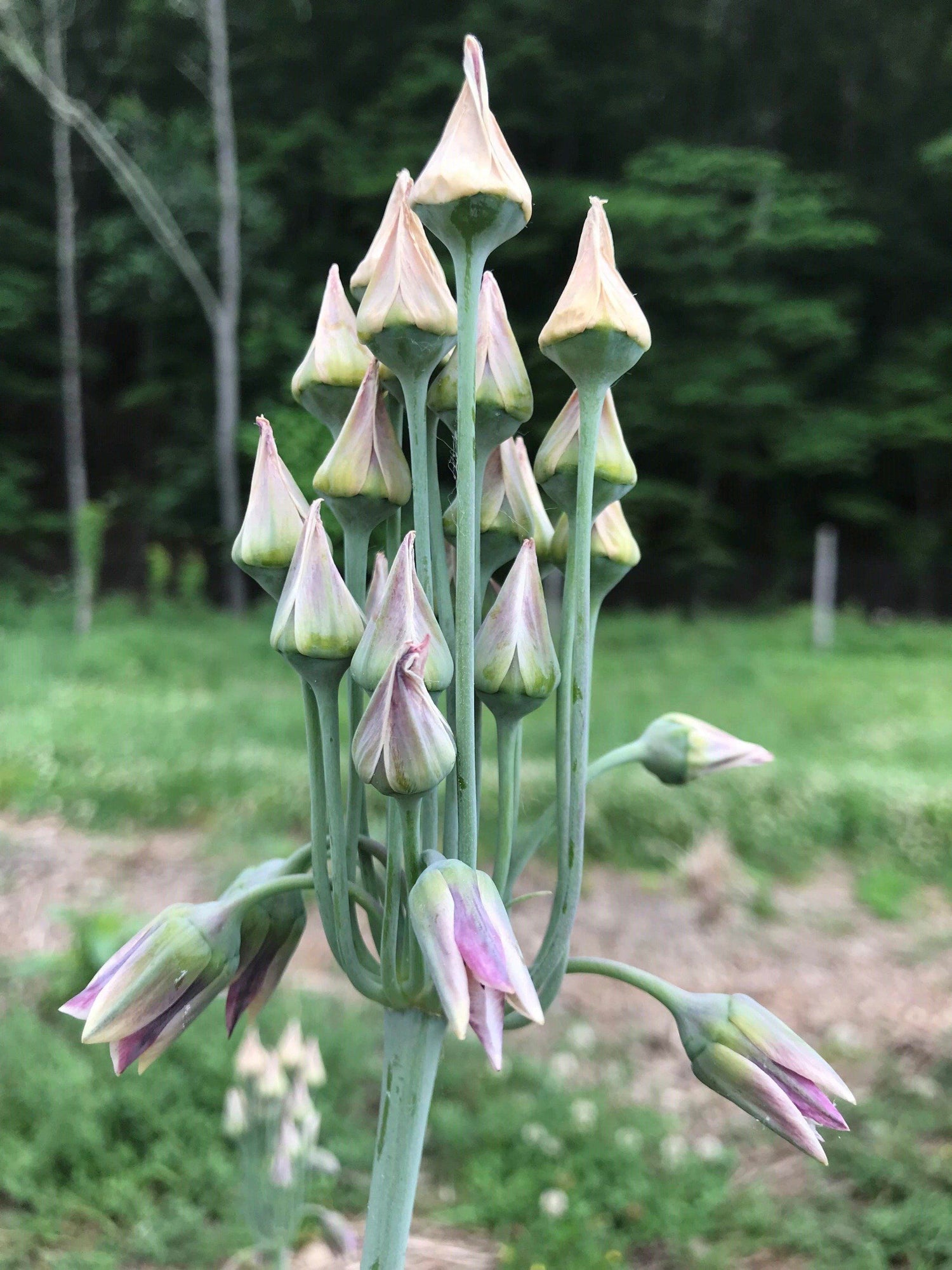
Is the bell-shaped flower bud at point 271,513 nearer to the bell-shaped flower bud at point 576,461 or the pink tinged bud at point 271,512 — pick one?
the pink tinged bud at point 271,512

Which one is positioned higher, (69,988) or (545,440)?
(545,440)

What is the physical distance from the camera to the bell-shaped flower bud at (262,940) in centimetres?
60

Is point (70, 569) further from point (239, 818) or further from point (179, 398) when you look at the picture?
point (239, 818)

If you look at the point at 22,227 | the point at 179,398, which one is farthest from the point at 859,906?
the point at 22,227

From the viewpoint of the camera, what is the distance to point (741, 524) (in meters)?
13.4

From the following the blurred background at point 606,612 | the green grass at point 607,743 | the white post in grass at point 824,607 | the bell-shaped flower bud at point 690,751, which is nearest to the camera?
the bell-shaped flower bud at point 690,751

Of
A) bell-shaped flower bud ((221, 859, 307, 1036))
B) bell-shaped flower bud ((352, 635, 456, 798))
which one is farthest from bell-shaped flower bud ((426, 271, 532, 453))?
bell-shaped flower bud ((221, 859, 307, 1036))

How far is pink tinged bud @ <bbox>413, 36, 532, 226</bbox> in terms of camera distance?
477 mm

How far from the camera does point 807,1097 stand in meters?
0.52

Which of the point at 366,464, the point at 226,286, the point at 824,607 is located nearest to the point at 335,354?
the point at 366,464

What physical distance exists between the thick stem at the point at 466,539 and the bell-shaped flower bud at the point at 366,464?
0.19 feet

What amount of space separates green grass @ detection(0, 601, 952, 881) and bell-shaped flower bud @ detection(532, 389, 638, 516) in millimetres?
2953

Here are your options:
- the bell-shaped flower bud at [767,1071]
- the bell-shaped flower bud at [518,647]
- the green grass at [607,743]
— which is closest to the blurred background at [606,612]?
the green grass at [607,743]

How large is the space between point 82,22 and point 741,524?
1058cm
